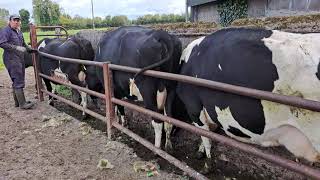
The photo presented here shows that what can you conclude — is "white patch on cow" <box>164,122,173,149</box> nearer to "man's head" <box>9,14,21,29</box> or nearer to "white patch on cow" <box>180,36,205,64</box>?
"white patch on cow" <box>180,36,205,64</box>

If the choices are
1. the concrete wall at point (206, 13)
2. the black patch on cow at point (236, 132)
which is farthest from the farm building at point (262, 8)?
the black patch on cow at point (236, 132)

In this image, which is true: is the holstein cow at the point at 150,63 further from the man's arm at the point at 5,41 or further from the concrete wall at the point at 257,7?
the concrete wall at the point at 257,7

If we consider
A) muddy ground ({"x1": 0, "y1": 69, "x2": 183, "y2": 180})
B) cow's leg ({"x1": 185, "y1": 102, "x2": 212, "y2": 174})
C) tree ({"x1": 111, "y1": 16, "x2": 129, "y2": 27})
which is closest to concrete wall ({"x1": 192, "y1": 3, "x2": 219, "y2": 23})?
muddy ground ({"x1": 0, "y1": 69, "x2": 183, "y2": 180})

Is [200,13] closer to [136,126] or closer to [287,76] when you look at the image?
[136,126]

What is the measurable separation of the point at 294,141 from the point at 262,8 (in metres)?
12.4

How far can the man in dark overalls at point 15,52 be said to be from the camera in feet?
21.1

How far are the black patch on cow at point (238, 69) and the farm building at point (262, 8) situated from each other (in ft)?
27.0

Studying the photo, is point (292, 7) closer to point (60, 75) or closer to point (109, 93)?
point (60, 75)

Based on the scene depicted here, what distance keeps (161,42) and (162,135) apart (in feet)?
4.50

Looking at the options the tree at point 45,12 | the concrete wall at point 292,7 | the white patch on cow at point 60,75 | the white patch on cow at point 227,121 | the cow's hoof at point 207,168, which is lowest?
the cow's hoof at point 207,168

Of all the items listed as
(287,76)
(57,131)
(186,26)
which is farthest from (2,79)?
(287,76)

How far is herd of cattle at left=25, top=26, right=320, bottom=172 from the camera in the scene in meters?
2.58

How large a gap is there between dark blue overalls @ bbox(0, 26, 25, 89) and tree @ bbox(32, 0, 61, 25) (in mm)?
63092

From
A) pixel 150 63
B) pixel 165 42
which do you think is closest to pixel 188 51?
pixel 165 42
